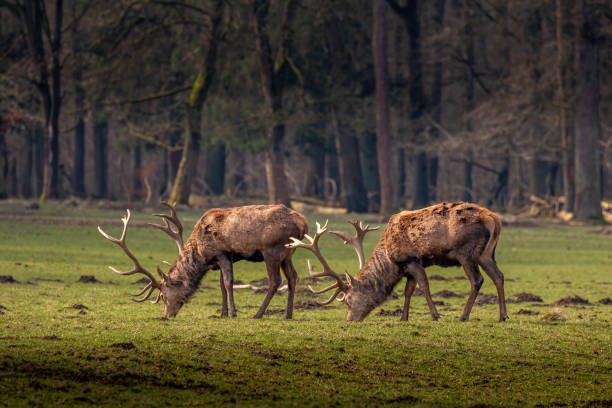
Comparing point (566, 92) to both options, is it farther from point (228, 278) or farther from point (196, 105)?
point (228, 278)

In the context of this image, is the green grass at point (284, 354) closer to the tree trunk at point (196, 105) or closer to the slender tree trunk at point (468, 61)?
the tree trunk at point (196, 105)

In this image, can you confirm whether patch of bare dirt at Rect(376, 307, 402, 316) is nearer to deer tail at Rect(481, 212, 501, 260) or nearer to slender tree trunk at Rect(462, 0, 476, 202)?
deer tail at Rect(481, 212, 501, 260)

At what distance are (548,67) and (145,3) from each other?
62.1 feet

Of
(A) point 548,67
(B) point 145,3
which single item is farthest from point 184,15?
(A) point 548,67

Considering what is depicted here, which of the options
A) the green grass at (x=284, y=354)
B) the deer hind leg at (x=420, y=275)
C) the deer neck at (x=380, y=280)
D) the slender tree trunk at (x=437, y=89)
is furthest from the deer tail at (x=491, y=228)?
the slender tree trunk at (x=437, y=89)

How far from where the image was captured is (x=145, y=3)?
129 feet

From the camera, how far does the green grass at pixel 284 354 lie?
7.91 meters

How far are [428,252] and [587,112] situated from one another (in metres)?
27.7

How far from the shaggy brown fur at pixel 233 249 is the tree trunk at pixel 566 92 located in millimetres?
29797

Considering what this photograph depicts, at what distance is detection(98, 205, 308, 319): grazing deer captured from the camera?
39.8 feet

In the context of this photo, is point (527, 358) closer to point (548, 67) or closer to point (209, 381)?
point (209, 381)

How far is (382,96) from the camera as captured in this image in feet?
135

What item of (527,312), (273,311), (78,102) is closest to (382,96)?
(78,102)

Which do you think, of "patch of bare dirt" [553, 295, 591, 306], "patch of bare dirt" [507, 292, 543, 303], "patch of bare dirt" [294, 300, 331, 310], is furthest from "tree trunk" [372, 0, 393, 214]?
"patch of bare dirt" [294, 300, 331, 310]
